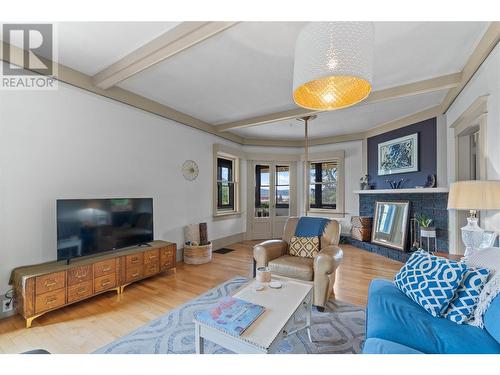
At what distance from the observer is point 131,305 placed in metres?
2.47

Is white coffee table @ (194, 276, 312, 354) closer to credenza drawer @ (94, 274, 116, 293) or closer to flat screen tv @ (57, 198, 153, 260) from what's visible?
credenza drawer @ (94, 274, 116, 293)

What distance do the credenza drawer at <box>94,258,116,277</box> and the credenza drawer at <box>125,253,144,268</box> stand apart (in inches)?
6.7

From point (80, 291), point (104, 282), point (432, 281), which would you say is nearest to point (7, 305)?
point (80, 291)

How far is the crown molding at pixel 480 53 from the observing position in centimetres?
184

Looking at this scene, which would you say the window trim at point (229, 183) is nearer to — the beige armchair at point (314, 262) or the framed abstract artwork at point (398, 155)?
the beige armchair at point (314, 262)

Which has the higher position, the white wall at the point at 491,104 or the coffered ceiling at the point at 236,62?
the coffered ceiling at the point at 236,62

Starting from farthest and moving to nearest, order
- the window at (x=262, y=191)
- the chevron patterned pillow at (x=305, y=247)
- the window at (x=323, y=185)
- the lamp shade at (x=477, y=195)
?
A: the window at (x=262, y=191), the window at (x=323, y=185), the chevron patterned pillow at (x=305, y=247), the lamp shade at (x=477, y=195)

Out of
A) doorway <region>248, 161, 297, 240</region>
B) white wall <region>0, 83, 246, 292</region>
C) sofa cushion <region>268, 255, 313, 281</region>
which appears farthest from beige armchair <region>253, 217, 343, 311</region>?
doorway <region>248, 161, 297, 240</region>

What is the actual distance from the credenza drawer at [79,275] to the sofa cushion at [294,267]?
197 centimetres

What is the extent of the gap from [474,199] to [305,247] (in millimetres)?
1644

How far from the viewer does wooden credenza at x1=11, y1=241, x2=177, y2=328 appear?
2.07m

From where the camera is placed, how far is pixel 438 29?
1931 millimetres

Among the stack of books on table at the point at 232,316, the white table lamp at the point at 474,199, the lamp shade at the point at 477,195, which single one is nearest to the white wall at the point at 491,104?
the white table lamp at the point at 474,199
